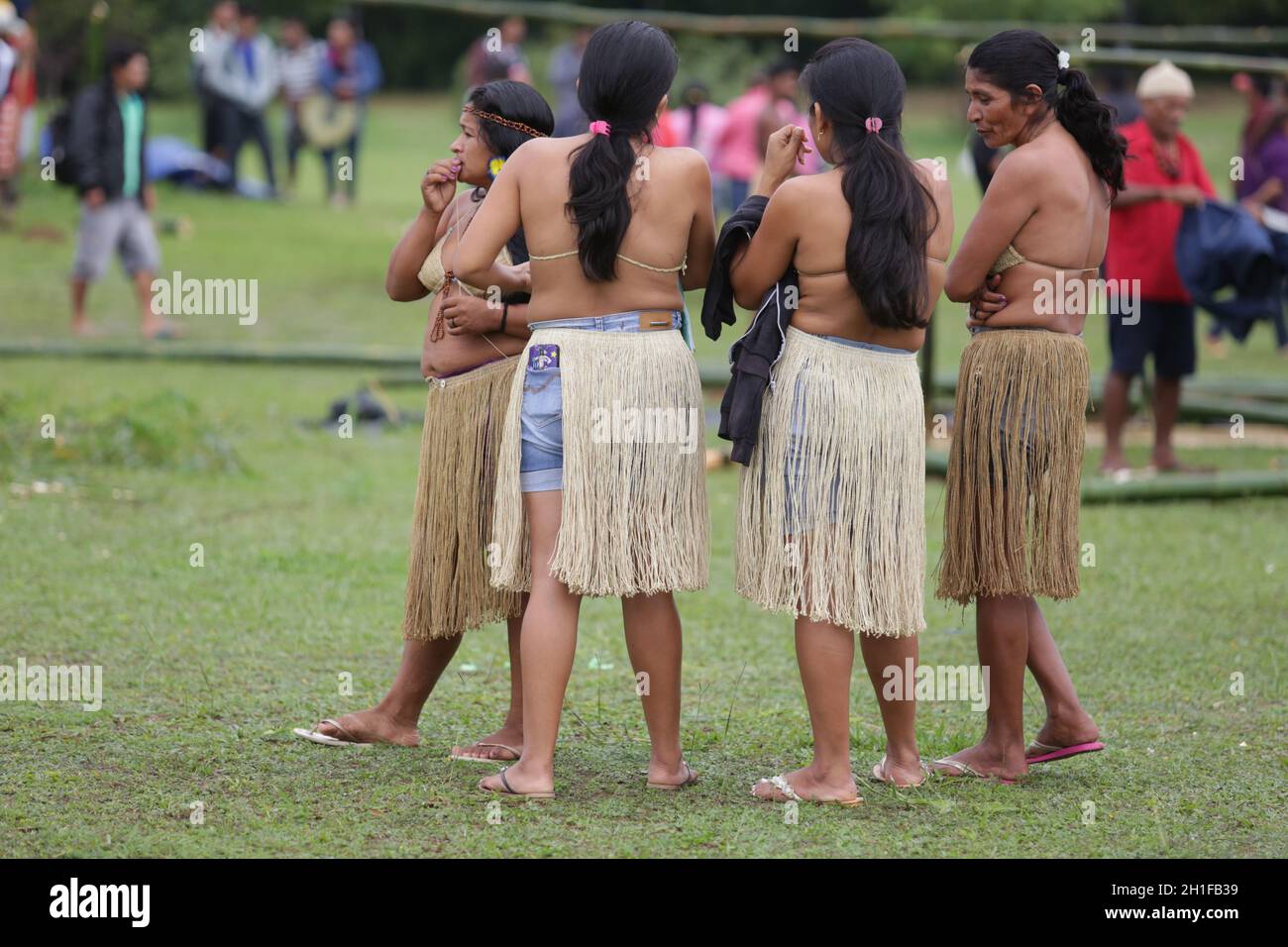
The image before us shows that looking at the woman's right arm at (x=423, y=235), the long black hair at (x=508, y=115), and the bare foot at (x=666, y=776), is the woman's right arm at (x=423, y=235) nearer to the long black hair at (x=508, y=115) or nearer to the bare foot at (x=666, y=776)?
the long black hair at (x=508, y=115)

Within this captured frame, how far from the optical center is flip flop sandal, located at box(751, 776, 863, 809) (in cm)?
424

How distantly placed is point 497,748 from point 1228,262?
223 inches

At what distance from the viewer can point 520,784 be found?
166 inches

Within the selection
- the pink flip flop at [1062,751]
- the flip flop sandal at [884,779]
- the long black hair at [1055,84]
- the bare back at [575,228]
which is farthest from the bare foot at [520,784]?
the long black hair at [1055,84]

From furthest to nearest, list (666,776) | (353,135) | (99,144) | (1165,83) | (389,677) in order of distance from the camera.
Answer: (353,135)
(99,144)
(1165,83)
(389,677)
(666,776)

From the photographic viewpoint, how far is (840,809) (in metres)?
4.21

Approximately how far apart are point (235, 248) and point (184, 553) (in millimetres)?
10582

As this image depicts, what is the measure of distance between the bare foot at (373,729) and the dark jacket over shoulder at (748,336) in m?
1.32

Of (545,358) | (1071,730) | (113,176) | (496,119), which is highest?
(113,176)

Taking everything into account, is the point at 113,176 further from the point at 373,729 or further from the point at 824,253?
the point at 824,253

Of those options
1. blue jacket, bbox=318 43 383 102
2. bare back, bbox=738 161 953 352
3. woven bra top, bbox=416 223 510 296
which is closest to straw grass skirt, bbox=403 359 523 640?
woven bra top, bbox=416 223 510 296

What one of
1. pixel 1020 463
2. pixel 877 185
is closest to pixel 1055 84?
pixel 877 185

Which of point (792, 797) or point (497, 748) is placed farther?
point (497, 748)
